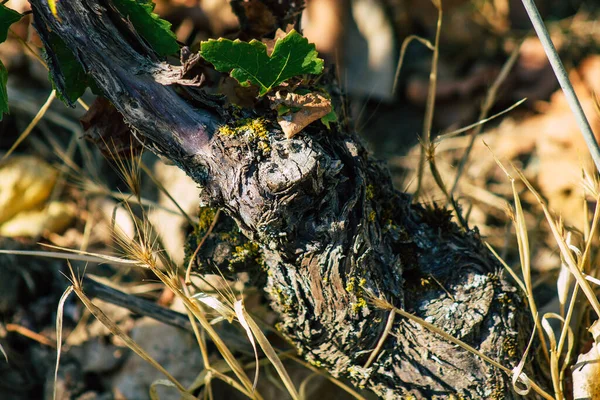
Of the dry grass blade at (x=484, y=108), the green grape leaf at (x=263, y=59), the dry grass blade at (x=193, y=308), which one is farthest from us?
the dry grass blade at (x=484, y=108)

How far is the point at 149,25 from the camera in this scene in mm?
953

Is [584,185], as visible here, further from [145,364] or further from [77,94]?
[145,364]

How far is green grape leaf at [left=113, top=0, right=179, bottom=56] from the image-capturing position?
932 millimetres

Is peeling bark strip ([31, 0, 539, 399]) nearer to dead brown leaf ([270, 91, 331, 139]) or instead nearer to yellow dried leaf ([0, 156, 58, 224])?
dead brown leaf ([270, 91, 331, 139])

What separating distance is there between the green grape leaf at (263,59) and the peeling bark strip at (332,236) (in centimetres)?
7

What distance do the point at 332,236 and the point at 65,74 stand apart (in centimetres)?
58

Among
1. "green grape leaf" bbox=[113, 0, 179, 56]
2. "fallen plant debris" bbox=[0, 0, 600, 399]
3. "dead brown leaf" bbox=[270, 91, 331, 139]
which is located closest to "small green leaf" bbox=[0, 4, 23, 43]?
"fallen plant debris" bbox=[0, 0, 600, 399]

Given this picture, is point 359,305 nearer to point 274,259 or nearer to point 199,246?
point 274,259

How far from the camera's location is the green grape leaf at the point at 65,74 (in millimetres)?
957

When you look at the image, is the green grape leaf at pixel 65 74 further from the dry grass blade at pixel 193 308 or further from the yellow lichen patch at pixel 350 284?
the yellow lichen patch at pixel 350 284

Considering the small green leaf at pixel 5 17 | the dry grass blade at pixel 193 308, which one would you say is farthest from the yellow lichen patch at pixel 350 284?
the small green leaf at pixel 5 17

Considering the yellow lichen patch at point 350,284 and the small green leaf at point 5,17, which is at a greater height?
the small green leaf at point 5,17

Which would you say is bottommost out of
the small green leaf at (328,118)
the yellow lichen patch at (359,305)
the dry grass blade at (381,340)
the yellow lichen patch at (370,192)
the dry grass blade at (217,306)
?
the dry grass blade at (381,340)

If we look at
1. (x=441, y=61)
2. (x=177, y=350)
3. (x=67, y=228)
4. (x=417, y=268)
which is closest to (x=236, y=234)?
(x=417, y=268)
